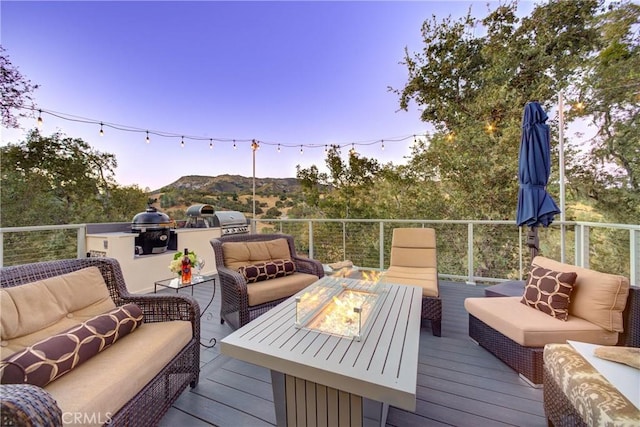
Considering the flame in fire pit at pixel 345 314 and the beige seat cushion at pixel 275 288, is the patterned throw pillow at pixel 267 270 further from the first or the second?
the flame in fire pit at pixel 345 314

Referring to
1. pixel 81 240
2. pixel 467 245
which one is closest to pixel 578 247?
pixel 467 245

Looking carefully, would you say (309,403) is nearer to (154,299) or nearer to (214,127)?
(154,299)

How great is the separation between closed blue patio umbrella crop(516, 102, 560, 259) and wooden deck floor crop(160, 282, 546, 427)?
5.20 feet

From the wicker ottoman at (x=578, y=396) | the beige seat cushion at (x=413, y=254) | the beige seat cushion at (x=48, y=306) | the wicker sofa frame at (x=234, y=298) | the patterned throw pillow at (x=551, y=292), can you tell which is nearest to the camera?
the wicker ottoman at (x=578, y=396)

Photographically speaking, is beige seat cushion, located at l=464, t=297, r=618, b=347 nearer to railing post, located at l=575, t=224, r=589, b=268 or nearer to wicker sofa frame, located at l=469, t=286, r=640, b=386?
wicker sofa frame, located at l=469, t=286, r=640, b=386

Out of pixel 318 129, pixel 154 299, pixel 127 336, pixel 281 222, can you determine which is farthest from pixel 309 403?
pixel 318 129

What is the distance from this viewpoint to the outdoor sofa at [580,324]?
1753mm

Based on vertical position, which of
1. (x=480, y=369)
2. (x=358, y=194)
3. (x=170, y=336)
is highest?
(x=358, y=194)

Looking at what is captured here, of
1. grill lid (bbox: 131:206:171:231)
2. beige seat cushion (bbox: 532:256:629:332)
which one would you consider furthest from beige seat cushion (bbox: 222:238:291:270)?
beige seat cushion (bbox: 532:256:629:332)

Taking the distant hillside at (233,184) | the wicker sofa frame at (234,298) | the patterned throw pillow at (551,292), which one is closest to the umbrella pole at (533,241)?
the patterned throw pillow at (551,292)

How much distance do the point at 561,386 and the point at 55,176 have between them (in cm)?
1024

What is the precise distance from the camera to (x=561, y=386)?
1.30 m

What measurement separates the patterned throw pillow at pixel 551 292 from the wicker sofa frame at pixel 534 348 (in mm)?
296

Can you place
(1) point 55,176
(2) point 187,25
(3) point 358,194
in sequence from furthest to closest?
(3) point 358,194, (1) point 55,176, (2) point 187,25
